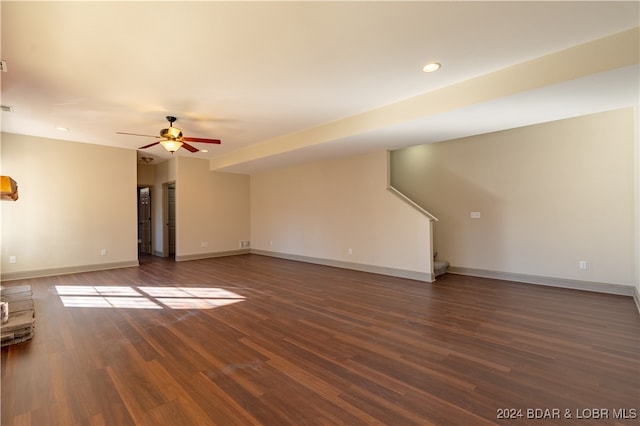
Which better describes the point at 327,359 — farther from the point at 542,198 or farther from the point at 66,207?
the point at 66,207

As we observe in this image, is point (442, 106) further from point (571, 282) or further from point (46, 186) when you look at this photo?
point (46, 186)

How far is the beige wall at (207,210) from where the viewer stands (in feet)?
25.4

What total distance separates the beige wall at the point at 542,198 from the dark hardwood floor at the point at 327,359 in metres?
0.70

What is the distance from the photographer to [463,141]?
5.92 meters

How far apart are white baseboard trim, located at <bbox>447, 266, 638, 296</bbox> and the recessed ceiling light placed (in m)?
4.16

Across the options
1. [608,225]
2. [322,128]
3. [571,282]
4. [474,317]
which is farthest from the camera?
[322,128]

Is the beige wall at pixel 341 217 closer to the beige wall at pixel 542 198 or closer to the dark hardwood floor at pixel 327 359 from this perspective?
the beige wall at pixel 542 198

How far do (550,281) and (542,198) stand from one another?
4.70ft

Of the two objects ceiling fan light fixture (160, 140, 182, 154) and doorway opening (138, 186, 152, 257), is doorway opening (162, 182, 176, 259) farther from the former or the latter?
ceiling fan light fixture (160, 140, 182, 154)

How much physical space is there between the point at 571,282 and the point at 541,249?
642mm

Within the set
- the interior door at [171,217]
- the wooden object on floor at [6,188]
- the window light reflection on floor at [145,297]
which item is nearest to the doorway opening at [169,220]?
the interior door at [171,217]

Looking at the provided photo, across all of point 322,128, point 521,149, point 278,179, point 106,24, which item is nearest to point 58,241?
point 278,179

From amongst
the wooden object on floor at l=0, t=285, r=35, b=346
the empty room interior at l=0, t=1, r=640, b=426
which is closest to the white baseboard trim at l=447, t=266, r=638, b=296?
the empty room interior at l=0, t=1, r=640, b=426

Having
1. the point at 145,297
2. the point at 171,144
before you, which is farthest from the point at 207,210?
the point at 145,297
